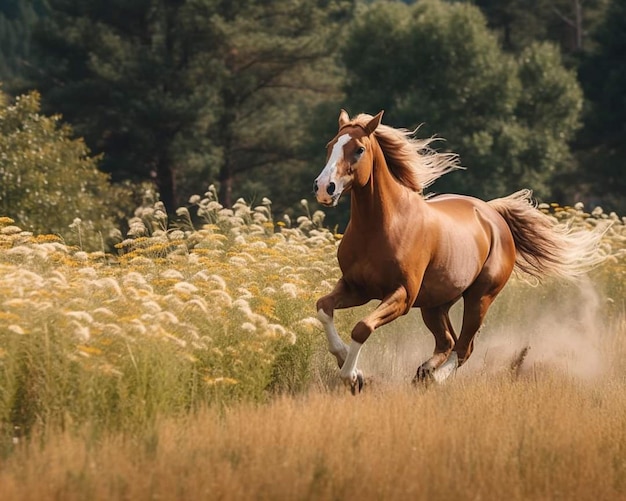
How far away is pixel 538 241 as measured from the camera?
37.7ft

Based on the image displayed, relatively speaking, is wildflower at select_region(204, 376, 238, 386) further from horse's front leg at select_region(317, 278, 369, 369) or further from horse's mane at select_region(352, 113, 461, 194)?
horse's mane at select_region(352, 113, 461, 194)

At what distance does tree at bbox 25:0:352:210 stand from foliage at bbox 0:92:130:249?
709cm

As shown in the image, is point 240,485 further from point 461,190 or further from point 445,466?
point 461,190

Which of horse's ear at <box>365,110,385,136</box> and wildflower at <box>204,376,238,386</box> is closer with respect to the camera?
wildflower at <box>204,376,238,386</box>

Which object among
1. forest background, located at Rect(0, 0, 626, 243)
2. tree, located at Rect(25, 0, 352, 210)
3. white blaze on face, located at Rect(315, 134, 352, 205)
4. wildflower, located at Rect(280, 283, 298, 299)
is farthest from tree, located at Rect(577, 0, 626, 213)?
white blaze on face, located at Rect(315, 134, 352, 205)

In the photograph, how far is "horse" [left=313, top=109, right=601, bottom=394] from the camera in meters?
8.66

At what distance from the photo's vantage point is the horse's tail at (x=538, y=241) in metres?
11.4

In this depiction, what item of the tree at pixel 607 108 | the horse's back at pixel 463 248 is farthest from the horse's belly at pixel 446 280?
the tree at pixel 607 108

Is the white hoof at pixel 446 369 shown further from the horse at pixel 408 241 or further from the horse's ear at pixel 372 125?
the horse's ear at pixel 372 125

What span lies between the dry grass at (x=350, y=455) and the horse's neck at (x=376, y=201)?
129cm

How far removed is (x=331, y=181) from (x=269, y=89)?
102 ft

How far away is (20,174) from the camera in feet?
78.2

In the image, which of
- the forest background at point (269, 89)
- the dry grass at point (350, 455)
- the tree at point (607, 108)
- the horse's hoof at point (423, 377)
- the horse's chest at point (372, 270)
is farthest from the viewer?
the tree at point (607, 108)

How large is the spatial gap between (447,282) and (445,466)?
10.1 ft
